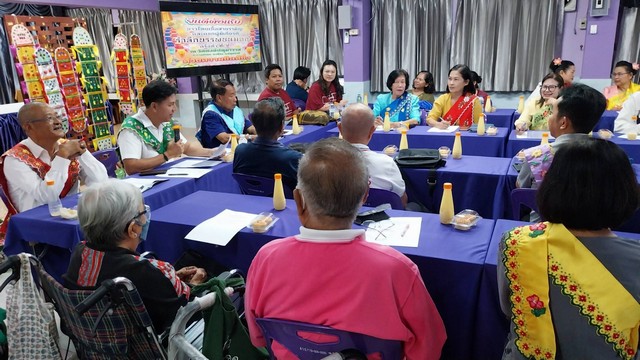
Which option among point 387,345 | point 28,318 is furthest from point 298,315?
point 28,318

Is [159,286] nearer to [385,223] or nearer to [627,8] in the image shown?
[385,223]

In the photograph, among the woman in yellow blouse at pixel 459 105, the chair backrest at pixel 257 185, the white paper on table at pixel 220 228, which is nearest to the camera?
the white paper on table at pixel 220 228

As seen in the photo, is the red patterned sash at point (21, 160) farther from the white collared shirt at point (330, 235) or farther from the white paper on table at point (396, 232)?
the white collared shirt at point (330, 235)

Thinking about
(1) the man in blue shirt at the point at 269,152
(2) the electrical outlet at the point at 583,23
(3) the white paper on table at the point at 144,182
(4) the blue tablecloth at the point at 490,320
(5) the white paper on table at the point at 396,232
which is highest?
(2) the electrical outlet at the point at 583,23

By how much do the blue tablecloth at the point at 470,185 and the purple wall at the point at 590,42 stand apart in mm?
4117

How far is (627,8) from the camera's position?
5949mm

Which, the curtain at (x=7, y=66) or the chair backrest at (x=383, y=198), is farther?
the curtain at (x=7, y=66)

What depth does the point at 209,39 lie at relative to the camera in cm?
654

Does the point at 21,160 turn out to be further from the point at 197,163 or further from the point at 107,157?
the point at 197,163

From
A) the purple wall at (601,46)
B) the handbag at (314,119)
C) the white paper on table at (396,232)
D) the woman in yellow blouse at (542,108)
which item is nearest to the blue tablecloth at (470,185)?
the white paper on table at (396,232)

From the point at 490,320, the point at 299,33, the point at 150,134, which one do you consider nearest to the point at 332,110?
the point at 150,134

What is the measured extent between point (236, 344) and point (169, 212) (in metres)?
1.03

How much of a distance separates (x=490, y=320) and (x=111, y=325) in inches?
50.2

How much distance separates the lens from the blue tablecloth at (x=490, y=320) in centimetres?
154
